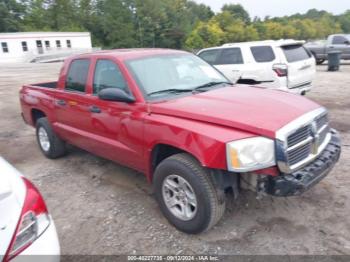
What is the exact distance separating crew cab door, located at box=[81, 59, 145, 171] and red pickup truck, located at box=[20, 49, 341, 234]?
0.04 feet

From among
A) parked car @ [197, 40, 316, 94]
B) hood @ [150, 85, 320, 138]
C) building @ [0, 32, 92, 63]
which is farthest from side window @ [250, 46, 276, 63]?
building @ [0, 32, 92, 63]

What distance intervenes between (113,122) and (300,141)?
2090mm

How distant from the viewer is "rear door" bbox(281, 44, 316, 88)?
808cm

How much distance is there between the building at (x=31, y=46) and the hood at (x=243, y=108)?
41.3 m

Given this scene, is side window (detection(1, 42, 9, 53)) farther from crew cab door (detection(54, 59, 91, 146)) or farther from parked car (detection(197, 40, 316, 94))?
crew cab door (detection(54, 59, 91, 146))

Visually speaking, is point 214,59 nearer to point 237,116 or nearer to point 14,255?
point 237,116

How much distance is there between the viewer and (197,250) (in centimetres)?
306

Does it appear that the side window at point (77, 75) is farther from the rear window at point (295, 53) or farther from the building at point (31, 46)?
the building at point (31, 46)

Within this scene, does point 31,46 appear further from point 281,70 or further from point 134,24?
Answer: point 281,70

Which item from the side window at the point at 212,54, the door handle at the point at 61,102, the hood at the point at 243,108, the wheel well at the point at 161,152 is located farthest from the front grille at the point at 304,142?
the side window at the point at 212,54

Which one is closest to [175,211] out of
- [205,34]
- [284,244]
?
[284,244]

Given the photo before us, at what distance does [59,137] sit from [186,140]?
3.13m

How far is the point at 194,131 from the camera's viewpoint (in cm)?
298

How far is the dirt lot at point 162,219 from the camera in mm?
3104
